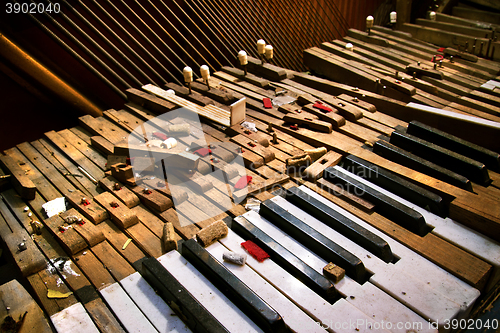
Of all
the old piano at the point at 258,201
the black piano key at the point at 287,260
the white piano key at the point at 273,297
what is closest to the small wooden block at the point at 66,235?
the old piano at the point at 258,201

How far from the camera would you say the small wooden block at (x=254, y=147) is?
345 centimetres

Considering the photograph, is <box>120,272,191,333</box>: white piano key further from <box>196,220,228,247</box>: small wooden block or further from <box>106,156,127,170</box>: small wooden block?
<box>106,156,127,170</box>: small wooden block

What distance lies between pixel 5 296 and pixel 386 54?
17.4 ft

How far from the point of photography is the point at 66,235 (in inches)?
105

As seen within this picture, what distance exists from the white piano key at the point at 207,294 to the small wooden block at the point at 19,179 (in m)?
1.48

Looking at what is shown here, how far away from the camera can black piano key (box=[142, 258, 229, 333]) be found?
197cm

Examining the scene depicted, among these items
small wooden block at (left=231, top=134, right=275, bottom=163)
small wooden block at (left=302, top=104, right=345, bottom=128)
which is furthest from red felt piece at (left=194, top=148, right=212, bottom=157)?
small wooden block at (left=302, top=104, right=345, bottom=128)

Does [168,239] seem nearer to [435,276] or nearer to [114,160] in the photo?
[114,160]

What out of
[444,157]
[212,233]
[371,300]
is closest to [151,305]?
[212,233]

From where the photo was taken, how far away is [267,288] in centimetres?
219

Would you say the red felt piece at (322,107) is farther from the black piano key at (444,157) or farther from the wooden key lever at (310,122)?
the black piano key at (444,157)

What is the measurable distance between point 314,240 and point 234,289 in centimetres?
62

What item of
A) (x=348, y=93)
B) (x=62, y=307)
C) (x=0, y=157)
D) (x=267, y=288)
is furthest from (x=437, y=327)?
(x=0, y=157)

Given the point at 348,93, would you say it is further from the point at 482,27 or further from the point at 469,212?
the point at 482,27
